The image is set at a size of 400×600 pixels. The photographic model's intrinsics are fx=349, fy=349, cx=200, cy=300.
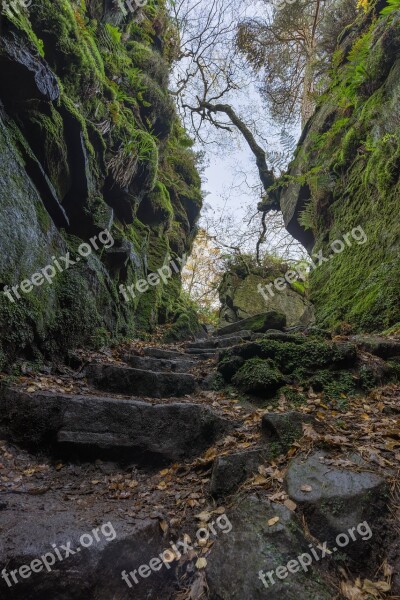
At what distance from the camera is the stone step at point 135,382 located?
14.4ft

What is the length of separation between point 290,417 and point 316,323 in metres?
5.03

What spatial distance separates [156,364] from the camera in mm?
5512

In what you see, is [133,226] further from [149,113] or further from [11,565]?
[11,565]

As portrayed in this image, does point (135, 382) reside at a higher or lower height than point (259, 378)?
higher

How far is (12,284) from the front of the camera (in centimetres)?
394

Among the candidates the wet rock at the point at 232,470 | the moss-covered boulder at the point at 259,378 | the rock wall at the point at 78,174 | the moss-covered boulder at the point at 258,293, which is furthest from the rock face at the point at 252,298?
the wet rock at the point at 232,470

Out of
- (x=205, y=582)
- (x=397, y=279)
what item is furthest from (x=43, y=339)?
(x=397, y=279)

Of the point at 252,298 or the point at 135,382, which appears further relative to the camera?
the point at 252,298
